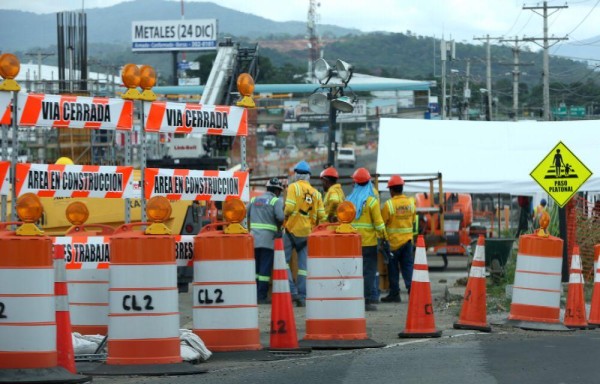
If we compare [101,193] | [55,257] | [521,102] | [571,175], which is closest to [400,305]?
[571,175]

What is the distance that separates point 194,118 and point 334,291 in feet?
6.43

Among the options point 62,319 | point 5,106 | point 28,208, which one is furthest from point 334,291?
point 28,208

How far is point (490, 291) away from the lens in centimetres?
1794

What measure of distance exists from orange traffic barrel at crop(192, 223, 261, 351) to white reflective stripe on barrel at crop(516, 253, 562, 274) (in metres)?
4.08

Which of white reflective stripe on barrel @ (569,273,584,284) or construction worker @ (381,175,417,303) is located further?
construction worker @ (381,175,417,303)

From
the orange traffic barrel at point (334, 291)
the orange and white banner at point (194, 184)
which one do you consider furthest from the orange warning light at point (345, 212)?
the orange and white banner at point (194, 184)

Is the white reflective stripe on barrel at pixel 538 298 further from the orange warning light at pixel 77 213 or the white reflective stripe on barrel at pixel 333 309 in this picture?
the orange warning light at pixel 77 213

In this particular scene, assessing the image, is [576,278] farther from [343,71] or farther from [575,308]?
[343,71]

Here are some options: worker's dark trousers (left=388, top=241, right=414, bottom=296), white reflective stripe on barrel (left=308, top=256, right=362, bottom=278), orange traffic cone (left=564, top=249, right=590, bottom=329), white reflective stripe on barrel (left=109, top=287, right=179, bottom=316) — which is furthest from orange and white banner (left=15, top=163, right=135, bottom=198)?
worker's dark trousers (left=388, top=241, right=414, bottom=296)

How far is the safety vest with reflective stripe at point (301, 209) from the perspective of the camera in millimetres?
16438

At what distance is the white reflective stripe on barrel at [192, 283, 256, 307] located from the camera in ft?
33.7

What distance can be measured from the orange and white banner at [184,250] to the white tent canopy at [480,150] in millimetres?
15424

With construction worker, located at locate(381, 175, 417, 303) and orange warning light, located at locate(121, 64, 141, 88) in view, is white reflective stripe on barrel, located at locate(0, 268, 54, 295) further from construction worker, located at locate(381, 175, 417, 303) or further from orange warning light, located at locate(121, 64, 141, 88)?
construction worker, located at locate(381, 175, 417, 303)

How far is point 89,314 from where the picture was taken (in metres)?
10.7
